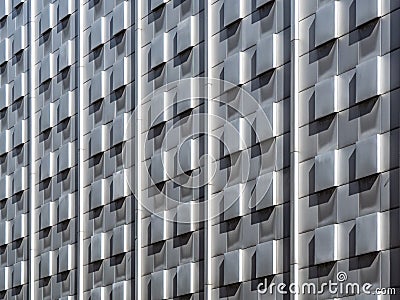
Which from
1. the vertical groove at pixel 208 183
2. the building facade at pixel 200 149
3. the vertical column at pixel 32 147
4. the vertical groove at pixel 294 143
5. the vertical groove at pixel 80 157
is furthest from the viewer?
the vertical column at pixel 32 147

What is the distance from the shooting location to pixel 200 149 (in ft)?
103

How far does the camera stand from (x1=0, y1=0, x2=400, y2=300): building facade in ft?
84.5

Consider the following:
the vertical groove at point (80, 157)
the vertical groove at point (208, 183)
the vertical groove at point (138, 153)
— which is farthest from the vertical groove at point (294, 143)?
the vertical groove at point (80, 157)

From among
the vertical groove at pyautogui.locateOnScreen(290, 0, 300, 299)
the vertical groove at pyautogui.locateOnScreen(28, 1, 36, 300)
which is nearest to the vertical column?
the vertical groove at pyautogui.locateOnScreen(28, 1, 36, 300)

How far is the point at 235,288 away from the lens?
29500 mm

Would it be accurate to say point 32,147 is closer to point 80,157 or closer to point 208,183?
point 80,157

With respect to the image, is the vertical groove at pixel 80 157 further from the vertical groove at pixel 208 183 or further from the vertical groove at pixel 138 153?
the vertical groove at pixel 208 183

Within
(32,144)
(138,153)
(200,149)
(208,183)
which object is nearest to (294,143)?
(208,183)

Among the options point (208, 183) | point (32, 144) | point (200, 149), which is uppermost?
point (32, 144)

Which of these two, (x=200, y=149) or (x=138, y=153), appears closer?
(x=200, y=149)

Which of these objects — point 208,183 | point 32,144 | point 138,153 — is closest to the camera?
point 208,183

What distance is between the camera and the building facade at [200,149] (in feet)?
84.5

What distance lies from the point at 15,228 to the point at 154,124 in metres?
11.4

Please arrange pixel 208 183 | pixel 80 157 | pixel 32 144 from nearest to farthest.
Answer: pixel 208 183 < pixel 80 157 < pixel 32 144
